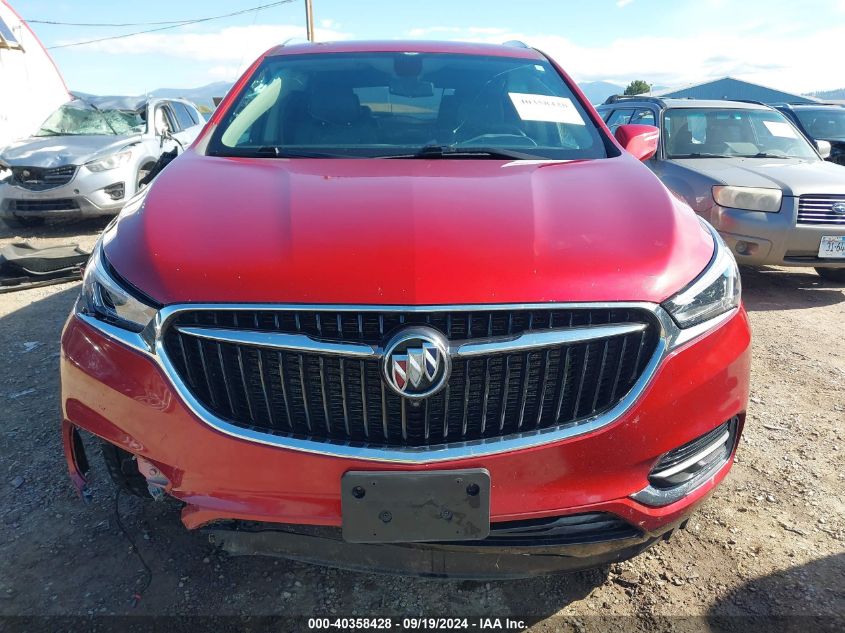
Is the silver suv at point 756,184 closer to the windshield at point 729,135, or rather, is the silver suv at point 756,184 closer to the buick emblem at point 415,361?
the windshield at point 729,135

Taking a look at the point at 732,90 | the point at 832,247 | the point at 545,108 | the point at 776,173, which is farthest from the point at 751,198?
the point at 732,90

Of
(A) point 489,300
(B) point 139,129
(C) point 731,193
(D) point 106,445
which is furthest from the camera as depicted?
(B) point 139,129

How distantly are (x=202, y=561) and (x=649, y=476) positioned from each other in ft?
4.84

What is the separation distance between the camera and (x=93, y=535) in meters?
2.28

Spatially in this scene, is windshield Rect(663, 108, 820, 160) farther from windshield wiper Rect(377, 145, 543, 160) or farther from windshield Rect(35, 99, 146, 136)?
windshield Rect(35, 99, 146, 136)

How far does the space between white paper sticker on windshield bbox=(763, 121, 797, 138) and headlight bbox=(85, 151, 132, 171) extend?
7.15 m

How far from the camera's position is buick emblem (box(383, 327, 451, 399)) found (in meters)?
1.49

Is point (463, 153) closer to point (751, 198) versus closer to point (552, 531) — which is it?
point (552, 531)

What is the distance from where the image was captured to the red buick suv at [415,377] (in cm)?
154

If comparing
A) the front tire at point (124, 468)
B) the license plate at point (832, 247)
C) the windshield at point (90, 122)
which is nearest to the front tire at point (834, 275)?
the license plate at point (832, 247)

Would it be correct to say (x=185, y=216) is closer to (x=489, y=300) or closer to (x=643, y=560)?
(x=489, y=300)

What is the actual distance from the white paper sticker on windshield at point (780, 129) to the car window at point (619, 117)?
1341 mm

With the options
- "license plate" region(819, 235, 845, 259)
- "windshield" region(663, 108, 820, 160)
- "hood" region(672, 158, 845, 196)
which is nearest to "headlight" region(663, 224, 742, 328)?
"hood" region(672, 158, 845, 196)

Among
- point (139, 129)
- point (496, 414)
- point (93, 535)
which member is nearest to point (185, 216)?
point (496, 414)
